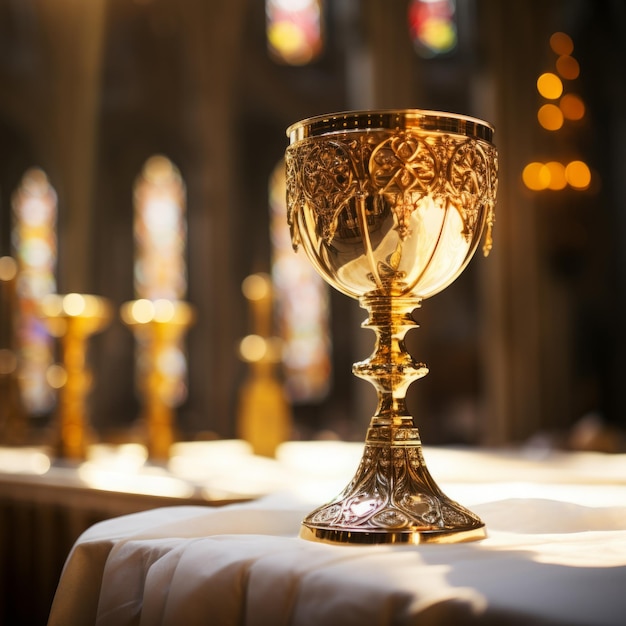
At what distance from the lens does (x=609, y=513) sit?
132 centimetres

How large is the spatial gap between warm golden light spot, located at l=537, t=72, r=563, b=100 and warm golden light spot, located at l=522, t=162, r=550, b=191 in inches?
24.8

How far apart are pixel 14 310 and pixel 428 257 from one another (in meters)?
3.82

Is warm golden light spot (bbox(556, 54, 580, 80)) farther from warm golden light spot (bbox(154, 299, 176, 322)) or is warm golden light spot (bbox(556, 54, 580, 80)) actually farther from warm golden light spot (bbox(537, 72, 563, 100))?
Answer: warm golden light spot (bbox(154, 299, 176, 322))

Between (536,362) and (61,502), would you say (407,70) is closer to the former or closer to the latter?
(536,362)

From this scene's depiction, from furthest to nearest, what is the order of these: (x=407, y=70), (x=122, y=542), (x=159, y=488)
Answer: (x=407, y=70), (x=159, y=488), (x=122, y=542)

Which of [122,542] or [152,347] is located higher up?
[152,347]

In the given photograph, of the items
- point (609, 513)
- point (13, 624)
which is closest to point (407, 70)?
point (13, 624)

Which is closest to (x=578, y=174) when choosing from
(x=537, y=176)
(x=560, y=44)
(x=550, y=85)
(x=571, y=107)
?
(x=537, y=176)

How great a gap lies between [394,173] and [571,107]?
5232 mm

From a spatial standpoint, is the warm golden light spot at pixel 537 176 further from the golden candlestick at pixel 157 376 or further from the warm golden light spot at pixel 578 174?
the golden candlestick at pixel 157 376

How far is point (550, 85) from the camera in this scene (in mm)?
5863

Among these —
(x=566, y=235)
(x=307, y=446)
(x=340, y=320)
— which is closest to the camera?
(x=307, y=446)

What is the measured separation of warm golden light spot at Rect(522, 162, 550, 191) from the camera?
6.47 meters

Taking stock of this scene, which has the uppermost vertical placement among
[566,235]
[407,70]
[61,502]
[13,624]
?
[407,70]
